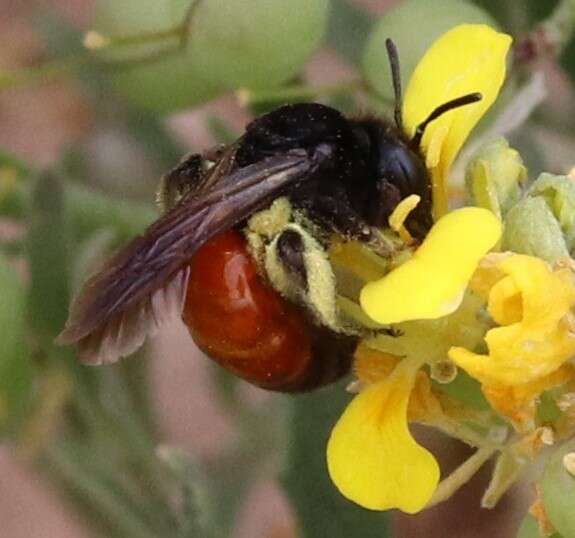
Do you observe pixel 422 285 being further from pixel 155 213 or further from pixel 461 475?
pixel 155 213

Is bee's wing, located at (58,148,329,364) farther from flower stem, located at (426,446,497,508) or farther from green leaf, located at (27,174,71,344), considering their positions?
green leaf, located at (27,174,71,344)

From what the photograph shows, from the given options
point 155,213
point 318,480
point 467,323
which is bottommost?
point 318,480

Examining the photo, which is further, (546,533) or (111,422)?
(111,422)

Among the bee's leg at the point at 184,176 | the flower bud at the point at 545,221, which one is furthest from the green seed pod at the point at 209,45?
the flower bud at the point at 545,221

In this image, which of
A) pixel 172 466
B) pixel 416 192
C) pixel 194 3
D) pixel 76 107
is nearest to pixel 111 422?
pixel 172 466

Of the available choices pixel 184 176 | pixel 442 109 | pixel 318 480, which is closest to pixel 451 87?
pixel 442 109

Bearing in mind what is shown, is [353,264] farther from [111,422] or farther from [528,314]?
[111,422]

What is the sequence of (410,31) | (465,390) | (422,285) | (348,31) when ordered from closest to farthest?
(422,285) < (465,390) < (410,31) < (348,31)
